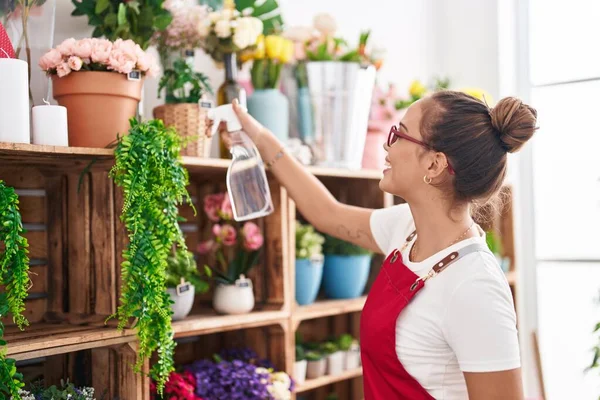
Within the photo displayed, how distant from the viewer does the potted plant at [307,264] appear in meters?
2.34

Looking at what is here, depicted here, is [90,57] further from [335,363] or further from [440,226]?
[335,363]

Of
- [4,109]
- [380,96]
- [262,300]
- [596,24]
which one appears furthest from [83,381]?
[596,24]

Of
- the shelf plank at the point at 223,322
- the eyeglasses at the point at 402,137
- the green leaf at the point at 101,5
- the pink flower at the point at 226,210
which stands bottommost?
the shelf plank at the point at 223,322

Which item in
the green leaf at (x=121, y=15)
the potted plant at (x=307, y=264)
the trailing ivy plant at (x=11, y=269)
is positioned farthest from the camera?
the potted plant at (x=307, y=264)

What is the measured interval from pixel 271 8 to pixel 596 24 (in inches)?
65.5

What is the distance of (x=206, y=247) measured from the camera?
2.21 m

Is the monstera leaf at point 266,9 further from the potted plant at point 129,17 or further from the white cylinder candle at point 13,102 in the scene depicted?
the white cylinder candle at point 13,102

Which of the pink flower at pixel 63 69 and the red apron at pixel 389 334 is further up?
the pink flower at pixel 63 69

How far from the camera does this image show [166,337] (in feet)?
5.59

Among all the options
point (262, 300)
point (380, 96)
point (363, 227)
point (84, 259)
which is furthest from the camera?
point (380, 96)

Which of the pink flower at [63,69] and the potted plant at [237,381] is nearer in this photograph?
the pink flower at [63,69]

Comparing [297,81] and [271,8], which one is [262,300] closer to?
[297,81]

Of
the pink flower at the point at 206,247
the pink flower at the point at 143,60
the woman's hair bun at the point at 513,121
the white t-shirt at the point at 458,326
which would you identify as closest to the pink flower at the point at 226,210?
the pink flower at the point at 206,247

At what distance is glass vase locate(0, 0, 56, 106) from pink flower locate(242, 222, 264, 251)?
67 cm
